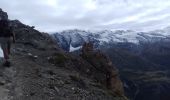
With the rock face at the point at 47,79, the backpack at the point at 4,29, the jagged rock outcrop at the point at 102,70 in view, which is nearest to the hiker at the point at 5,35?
the backpack at the point at 4,29

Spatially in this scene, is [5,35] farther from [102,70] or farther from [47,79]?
[102,70]

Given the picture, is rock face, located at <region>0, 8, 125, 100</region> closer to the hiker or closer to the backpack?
the hiker

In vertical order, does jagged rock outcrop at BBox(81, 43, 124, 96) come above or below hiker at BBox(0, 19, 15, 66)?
below

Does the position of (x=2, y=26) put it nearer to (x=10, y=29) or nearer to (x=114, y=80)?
(x=10, y=29)

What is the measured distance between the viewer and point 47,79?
81.4 feet

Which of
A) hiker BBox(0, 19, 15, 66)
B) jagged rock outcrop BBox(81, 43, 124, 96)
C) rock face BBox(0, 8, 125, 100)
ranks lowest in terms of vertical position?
jagged rock outcrop BBox(81, 43, 124, 96)

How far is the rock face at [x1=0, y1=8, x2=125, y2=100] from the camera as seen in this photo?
71.7ft

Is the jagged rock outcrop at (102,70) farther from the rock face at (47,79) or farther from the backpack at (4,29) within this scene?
the backpack at (4,29)

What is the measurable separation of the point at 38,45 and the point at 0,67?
12.4 m

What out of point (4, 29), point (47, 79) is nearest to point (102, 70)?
point (4, 29)

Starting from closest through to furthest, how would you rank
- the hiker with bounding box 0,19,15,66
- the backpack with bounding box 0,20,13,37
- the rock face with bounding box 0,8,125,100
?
the rock face with bounding box 0,8,125,100 → the hiker with bounding box 0,19,15,66 → the backpack with bounding box 0,20,13,37

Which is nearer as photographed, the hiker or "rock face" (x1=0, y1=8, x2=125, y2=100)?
"rock face" (x1=0, y1=8, x2=125, y2=100)

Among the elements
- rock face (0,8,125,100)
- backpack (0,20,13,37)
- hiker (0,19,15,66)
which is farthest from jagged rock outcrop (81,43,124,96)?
backpack (0,20,13,37)

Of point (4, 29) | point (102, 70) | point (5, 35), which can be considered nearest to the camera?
point (5, 35)
